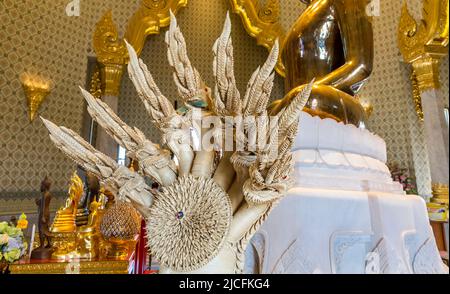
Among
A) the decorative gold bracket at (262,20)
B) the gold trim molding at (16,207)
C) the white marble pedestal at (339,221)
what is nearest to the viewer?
the white marble pedestal at (339,221)

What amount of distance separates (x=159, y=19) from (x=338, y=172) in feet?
12.9

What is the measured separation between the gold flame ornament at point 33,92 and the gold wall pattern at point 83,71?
49mm

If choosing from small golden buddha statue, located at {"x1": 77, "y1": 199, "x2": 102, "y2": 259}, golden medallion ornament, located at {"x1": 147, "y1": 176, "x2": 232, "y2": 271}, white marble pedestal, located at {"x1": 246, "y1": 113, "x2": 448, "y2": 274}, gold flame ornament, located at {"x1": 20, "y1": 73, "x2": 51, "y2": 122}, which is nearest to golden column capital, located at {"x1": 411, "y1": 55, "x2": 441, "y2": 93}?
white marble pedestal, located at {"x1": 246, "y1": 113, "x2": 448, "y2": 274}

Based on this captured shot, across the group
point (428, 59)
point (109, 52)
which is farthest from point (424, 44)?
point (109, 52)

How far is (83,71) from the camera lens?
3.26 meters

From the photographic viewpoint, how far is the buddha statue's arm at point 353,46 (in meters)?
1.13

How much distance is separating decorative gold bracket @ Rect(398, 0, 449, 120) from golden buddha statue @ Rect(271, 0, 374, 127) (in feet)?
8.04

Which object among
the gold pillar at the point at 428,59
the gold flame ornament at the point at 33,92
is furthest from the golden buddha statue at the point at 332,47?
the gold flame ornament at the point at 33,92

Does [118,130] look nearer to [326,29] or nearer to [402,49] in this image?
[326,29]

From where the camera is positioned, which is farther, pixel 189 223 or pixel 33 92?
pixel 33 92

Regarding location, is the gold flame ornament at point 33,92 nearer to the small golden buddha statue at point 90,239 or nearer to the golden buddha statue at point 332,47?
the small golden buddha statue at point 90,239

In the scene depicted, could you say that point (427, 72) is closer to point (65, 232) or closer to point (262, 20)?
point (262, 20)

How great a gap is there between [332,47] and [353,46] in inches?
4.7

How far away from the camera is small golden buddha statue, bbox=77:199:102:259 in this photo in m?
1.24
